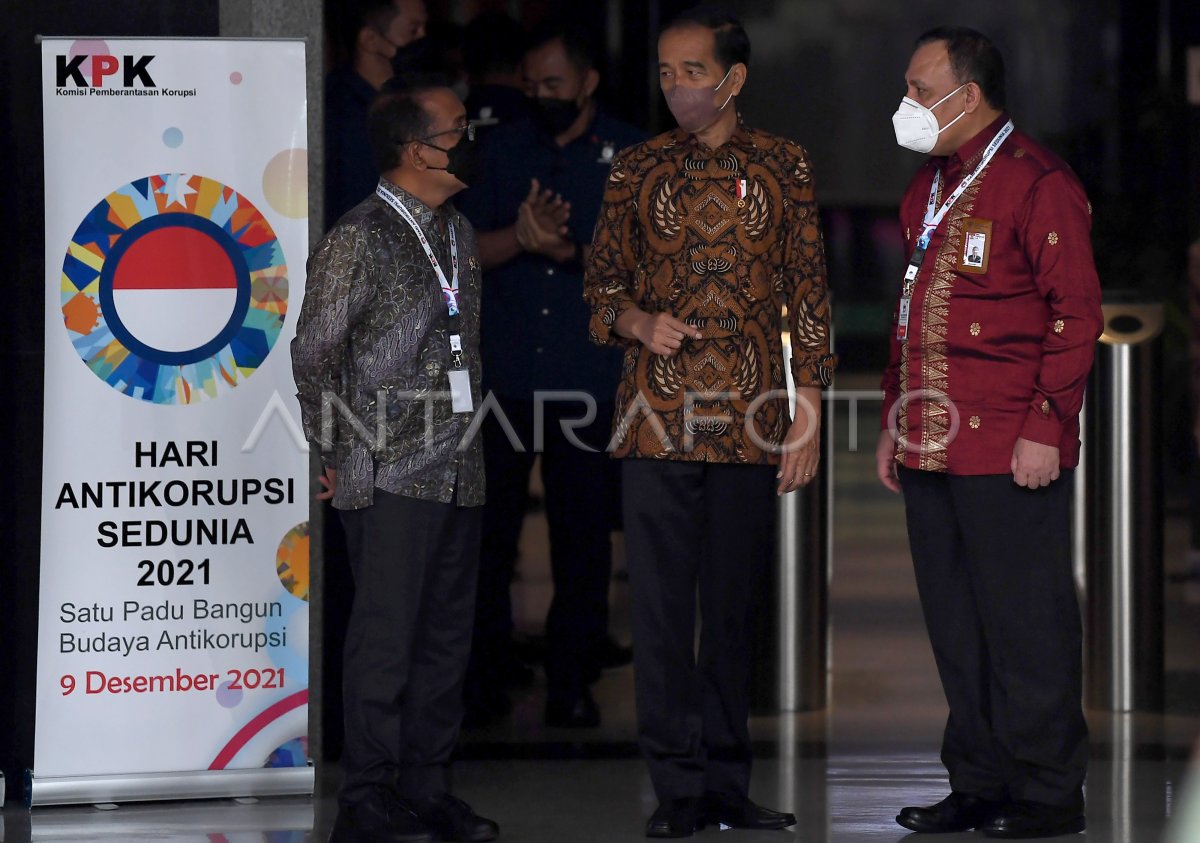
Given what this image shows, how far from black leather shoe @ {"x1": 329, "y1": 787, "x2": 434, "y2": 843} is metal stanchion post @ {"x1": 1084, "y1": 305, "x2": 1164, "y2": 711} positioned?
248cm

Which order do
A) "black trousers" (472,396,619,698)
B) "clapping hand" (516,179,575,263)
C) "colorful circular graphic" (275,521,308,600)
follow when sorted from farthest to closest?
"black trousers" (472,396,619,698) < "clapping hand" (516,179,575,263) < "colorful circular graphic" (275,521,308,600)

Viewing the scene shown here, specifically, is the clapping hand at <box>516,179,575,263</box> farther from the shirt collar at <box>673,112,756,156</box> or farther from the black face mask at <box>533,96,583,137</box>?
the shirt collar at <box>673,112,756,156</box>

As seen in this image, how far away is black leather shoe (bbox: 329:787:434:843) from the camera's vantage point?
3.93 m

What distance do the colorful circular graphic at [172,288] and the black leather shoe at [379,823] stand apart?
1.10m

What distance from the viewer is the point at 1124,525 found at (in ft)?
17.9

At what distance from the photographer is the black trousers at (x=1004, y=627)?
3988 millimetres

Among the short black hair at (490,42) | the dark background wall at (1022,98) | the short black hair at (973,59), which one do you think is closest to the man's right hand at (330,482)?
the short black hair at (490,42)

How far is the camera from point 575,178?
498 centimetres

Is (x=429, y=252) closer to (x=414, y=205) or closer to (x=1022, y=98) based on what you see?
(x=414, y=205)

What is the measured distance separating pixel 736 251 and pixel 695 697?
1.05m

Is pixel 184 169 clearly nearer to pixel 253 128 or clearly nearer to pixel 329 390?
pixel 253 128

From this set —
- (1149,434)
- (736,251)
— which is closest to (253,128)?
(736,251)

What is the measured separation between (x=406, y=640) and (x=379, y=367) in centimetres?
62

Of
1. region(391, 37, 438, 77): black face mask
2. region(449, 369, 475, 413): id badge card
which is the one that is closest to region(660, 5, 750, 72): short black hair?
region(449, 369, 475, 413): id badge card
